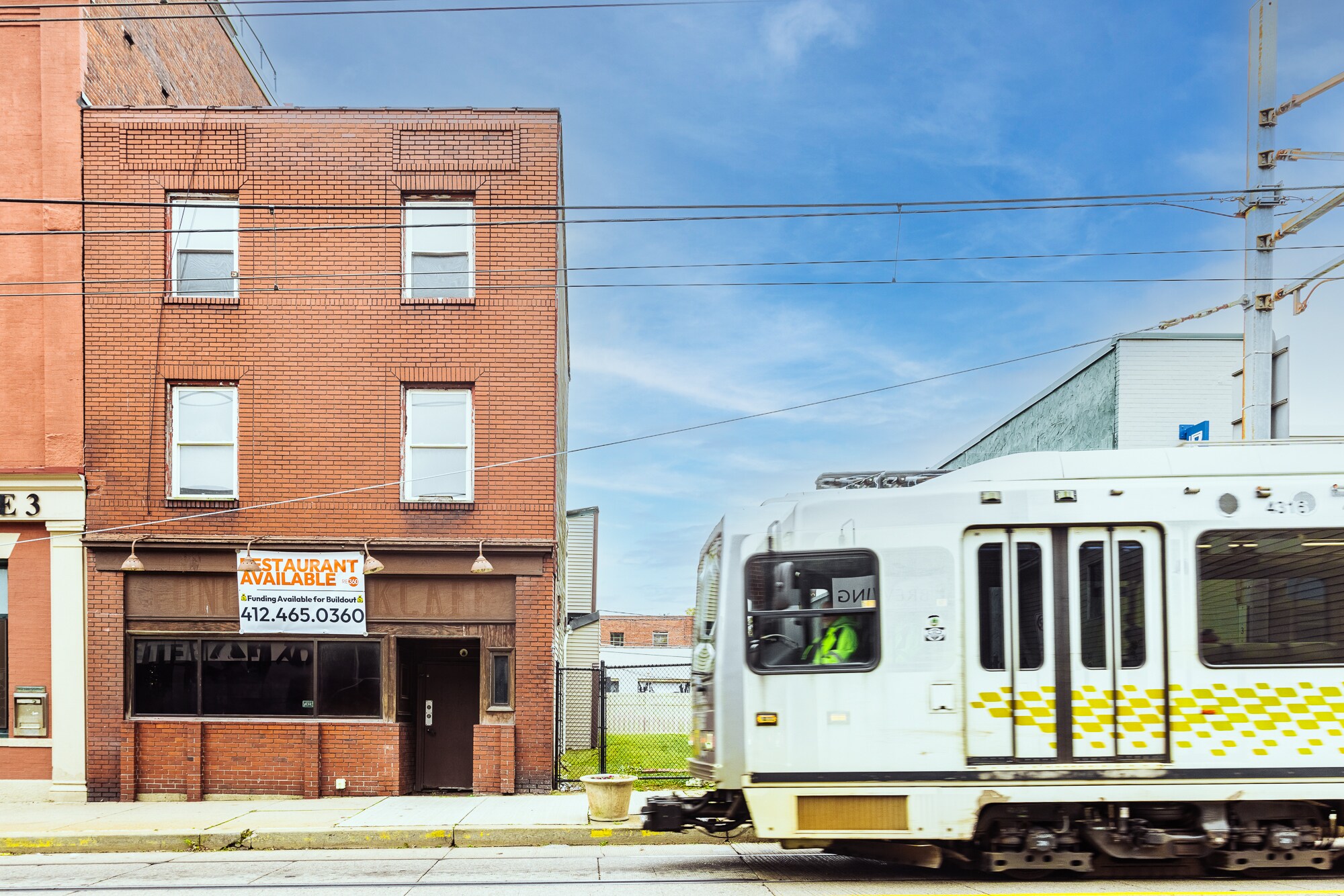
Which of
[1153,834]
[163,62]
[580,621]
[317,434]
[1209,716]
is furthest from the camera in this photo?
[580,621]

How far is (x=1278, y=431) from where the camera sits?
12.3m

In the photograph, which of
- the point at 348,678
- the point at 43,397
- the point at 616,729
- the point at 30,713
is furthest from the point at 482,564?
the point at 616,729

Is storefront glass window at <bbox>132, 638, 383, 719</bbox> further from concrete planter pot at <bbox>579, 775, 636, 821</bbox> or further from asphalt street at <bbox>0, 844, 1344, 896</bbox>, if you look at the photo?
concrete planter pot at <bbox>579, 775, 636, 821</bbox>

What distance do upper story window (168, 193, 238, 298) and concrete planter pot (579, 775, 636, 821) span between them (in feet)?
31.3

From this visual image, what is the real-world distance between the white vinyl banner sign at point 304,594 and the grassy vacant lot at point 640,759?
4.15m

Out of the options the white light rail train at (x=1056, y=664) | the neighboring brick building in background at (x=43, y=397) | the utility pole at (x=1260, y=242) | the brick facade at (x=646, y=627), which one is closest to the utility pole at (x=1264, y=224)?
the utility pole at (x=1260, y=242)

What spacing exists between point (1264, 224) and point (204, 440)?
48.8 ft

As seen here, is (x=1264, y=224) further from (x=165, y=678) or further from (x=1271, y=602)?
(x=165, y=678)

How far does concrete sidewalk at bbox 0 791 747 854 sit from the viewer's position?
1210 cm

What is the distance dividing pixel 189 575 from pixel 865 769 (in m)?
11.4

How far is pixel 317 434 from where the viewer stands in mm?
16156

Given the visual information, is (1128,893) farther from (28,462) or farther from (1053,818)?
(28,462)

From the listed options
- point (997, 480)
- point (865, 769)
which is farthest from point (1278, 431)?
point (865, 769)

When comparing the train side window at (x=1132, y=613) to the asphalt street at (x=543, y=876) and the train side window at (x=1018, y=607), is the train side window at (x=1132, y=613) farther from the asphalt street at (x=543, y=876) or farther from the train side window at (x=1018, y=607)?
the asphalt street at (x=543, y=876)
